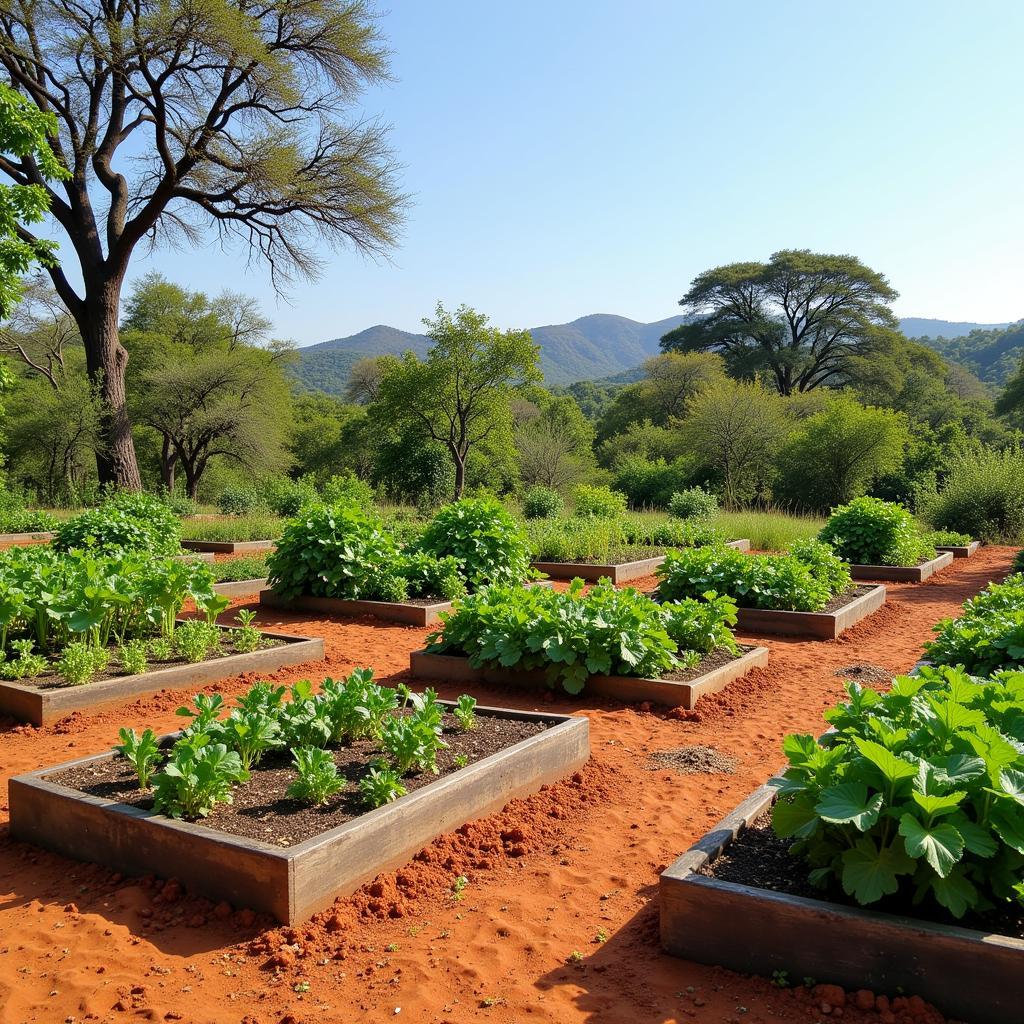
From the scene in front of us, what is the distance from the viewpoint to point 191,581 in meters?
6.96

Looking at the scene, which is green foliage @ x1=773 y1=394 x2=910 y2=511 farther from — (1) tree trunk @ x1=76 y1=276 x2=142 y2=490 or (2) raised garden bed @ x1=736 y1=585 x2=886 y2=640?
(1) tree trunk @ x1=76 y1=276 x2=142 y2=490

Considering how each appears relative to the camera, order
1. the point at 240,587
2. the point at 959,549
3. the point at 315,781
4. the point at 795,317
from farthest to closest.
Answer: the point at 795,317, the point at 959,549, the point at 240,587, the point at 315,781

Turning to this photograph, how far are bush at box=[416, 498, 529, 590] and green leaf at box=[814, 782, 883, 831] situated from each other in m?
7.40

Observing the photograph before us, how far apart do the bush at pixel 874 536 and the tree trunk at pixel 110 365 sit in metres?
16.0

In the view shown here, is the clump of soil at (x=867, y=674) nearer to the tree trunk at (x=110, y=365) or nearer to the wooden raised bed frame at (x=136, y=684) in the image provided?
the wooden raised bed frame at (x=136, y=684)

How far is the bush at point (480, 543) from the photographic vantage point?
10328 millimetres

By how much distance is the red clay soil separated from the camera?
2713 mm

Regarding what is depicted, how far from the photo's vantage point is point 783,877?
121 inches

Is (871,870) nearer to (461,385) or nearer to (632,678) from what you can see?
(632,678)

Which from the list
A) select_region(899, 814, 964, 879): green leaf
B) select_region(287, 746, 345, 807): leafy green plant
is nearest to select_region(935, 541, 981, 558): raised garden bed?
select_region(899, 814, 964, 879): green leaf

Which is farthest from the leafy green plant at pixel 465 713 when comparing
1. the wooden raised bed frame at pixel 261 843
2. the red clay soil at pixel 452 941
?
the red clay soil at pixel 452 941

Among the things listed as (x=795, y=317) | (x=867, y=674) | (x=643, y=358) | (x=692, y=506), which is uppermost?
(x=643, y=358)

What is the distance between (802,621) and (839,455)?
58.4 feet

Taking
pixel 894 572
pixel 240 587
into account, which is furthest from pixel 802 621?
pixel 240 587
